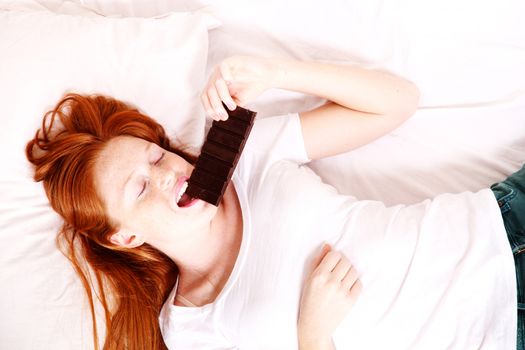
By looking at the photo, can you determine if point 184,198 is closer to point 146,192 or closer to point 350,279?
point 146,192

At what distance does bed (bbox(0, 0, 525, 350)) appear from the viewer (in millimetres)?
1406

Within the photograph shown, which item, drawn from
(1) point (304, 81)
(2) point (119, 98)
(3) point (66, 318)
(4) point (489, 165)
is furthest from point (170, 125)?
(4) point (489, 165)

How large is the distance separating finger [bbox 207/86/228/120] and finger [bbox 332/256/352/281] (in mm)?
441

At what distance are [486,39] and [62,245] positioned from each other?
128 cm

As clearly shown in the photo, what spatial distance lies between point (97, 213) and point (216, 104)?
1.34 feet

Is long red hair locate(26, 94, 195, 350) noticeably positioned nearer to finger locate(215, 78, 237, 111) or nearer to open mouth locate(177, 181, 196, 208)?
open mouth locate(177, 181, 196, 208)

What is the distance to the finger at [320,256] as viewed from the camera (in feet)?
4.28

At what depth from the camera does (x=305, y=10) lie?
1.57 metres

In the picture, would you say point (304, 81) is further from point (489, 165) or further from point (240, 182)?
point (489, 165)

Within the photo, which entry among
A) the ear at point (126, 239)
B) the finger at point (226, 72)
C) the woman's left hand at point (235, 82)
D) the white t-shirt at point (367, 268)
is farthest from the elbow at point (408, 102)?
the ear at point (126, 239)

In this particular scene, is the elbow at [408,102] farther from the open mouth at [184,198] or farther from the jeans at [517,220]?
the open mouth at [184,198]

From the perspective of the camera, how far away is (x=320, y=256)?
51.5 inches

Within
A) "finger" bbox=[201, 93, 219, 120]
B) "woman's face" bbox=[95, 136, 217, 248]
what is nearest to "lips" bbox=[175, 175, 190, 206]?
"woman's face" bbox=[95, 136, 217, 248]

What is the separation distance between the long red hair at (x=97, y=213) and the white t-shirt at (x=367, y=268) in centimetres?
14
